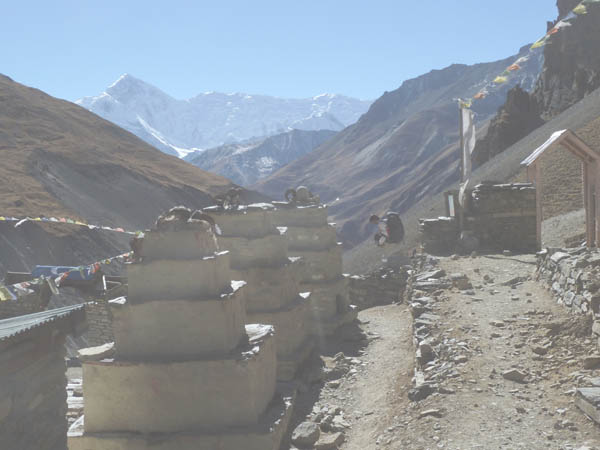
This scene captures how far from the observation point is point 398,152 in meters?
96.3

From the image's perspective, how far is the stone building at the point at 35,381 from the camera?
4875mm

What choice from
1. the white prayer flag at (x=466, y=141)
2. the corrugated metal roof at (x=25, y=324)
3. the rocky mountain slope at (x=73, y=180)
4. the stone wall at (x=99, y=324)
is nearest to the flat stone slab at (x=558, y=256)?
the white prayer flag at (x=466, y=141)

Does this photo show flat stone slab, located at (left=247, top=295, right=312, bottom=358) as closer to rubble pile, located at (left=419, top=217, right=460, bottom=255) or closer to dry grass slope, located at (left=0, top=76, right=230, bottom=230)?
rubble pile, located at (left=419, top=217, right=460, bottom=255)

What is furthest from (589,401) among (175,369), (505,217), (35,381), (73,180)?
(73,180)

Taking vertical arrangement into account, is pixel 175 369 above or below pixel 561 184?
below

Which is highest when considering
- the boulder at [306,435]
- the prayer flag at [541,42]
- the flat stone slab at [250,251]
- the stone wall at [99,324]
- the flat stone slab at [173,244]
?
the prayer flag at [541,42]

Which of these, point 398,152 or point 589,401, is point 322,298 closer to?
point 589,401

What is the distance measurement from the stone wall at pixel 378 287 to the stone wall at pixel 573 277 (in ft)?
20.6

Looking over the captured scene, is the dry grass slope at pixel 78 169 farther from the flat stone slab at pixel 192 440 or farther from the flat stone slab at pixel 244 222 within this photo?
the flat stone slab at pixel 192 440

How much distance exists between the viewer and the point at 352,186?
94062 millimetres

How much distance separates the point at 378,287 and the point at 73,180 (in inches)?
949

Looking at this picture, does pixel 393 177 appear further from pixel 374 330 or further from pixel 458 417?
pixel 458 417

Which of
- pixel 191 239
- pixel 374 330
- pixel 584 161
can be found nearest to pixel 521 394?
pixel 191 239

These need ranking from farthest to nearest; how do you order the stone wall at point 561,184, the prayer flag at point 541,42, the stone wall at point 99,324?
1. the stone wall at point 561,184
2. the stone wall at point 99,324
3. the prayer flag at point 541,42
